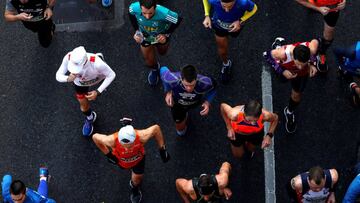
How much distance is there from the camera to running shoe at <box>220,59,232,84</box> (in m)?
9.16

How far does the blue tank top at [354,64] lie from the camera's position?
25.8ft

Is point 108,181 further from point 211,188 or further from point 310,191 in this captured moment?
point 310,191

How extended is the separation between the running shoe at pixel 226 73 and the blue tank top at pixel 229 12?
1.04 meters

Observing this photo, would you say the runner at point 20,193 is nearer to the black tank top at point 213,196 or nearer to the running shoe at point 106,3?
the black tank top at point 213,196

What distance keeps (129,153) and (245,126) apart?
1.55 metres

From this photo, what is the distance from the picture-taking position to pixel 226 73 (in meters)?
9.18

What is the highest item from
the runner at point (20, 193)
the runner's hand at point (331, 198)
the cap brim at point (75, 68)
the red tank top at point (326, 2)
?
the red tank top at point (326, 2)

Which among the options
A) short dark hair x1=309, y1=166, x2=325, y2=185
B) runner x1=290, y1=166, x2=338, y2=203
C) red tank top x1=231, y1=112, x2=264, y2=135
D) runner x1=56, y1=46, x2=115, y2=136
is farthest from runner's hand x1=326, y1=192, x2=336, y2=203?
runner x1=56, y1=46, x2=115, y2=136

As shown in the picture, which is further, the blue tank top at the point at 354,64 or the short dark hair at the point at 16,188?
the blue tank top at the point at 354,64

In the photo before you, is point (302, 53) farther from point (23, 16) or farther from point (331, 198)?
point (23, 16)

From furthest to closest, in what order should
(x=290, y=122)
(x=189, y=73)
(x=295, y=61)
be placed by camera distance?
(x=290, y=122) → (x=295, y=61) → (x=189, y=73)

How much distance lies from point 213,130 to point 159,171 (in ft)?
3.51

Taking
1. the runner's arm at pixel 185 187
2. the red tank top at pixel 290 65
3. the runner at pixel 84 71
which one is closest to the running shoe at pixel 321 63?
the red tank top at pixel 290 65

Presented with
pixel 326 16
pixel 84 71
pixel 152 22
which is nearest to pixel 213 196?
pixel 84 71
